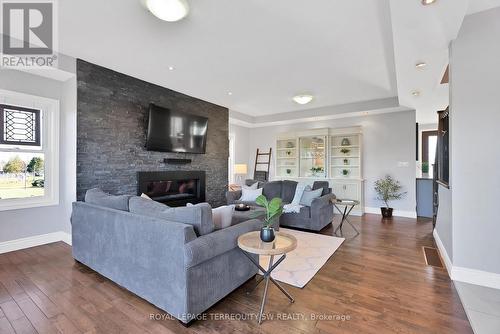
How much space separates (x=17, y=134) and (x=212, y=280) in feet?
12.4

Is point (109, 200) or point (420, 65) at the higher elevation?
point (420, 65)

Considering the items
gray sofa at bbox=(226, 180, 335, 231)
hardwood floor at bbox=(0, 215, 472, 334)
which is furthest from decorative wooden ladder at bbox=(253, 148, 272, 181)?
hardwood floor at bbox=(0, 215, 472, 334)

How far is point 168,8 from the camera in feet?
7.30

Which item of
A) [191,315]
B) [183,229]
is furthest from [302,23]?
[191,315]

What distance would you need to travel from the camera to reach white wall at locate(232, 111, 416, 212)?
5.73m

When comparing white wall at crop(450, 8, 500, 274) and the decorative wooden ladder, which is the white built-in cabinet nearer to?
the decorative wooden ladder

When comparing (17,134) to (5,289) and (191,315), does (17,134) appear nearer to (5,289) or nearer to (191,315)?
(5,289)

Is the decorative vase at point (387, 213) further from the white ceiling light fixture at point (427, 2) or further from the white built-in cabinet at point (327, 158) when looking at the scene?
the white ceiling light fixture at point (427, 2)

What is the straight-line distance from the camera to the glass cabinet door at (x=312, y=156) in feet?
22.4

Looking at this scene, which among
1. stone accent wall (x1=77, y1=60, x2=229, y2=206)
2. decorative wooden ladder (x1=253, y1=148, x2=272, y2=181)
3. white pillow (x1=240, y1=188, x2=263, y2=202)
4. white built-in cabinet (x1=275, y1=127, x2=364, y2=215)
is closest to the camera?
stone accent wall (x1=77, y1=60, x2=229, y2=206)

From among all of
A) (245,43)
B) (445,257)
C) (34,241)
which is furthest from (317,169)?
(34,241)

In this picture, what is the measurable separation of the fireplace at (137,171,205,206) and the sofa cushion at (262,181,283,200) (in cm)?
153

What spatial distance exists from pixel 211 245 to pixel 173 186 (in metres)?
3.61

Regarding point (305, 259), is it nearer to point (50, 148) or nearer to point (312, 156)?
point (50, 148)
